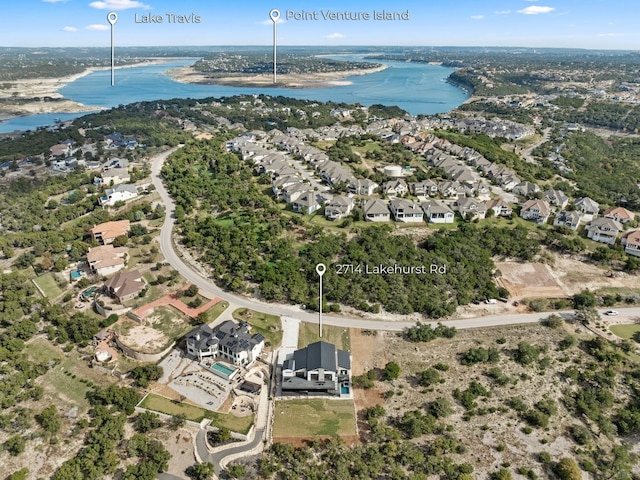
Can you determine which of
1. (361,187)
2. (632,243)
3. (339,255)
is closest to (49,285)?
(339,255)

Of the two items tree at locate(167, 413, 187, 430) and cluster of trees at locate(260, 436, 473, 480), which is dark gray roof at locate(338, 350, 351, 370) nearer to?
cluster of trees at locate(260, 436, 473, 480)

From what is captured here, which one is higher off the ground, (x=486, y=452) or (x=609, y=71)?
(x=609, y=71)

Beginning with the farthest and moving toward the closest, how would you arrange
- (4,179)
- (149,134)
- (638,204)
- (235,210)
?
(149,134) < (4,179) < (638,204) < (235,210)

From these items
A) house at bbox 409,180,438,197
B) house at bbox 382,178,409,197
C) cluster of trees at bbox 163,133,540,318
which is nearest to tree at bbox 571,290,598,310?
cluster of trees at bbox 163,133,540,318

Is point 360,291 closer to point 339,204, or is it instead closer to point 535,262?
point 339,204

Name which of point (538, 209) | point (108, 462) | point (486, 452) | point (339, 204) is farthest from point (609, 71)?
point (108, 462)

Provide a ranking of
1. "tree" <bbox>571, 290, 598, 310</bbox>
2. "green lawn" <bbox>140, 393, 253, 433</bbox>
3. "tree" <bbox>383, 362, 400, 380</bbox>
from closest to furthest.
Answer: "green lawn" <bbox>140, 393, 253, 433</bbox> → "tree" <bbox>383, 362, 400, 380</bbox> → "tree" <bbox>571, 290, 598, 310</bbox>

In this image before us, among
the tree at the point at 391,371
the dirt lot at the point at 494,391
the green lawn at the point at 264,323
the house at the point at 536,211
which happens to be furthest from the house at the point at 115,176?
the house at the point at 536,211
